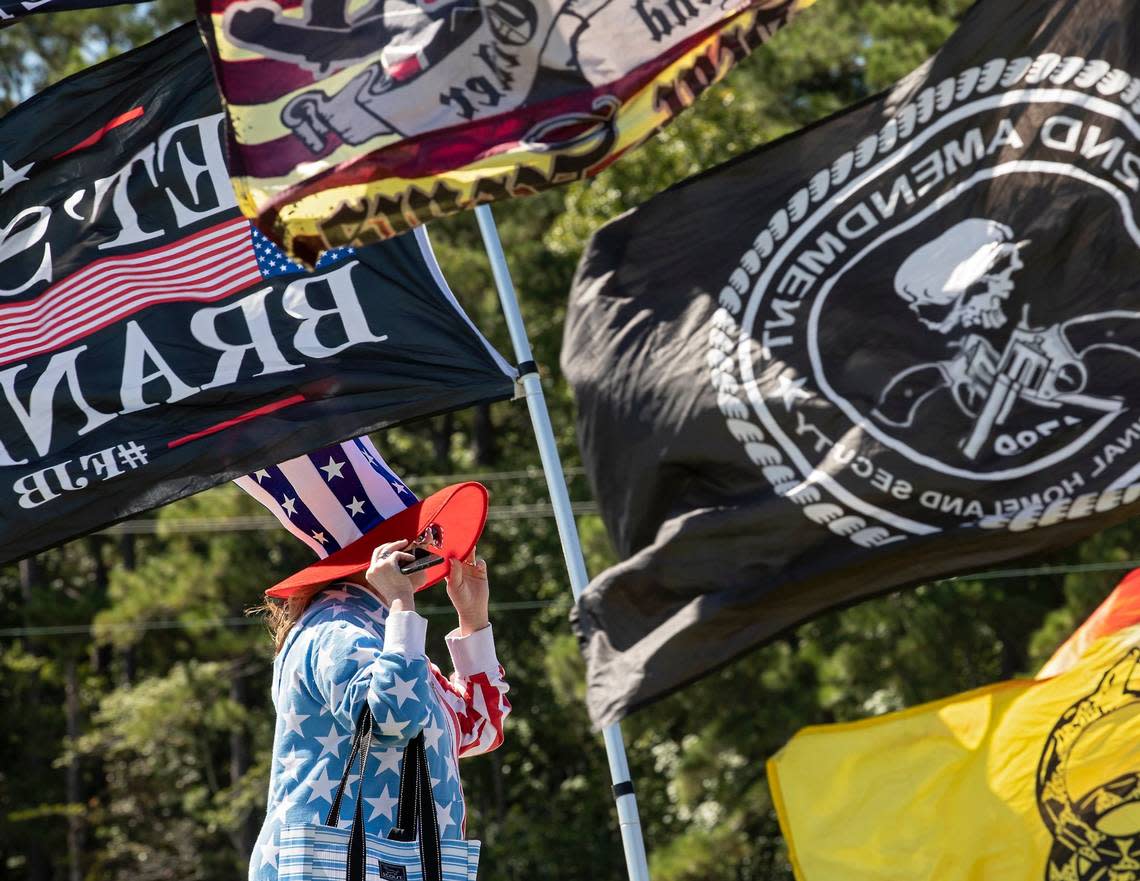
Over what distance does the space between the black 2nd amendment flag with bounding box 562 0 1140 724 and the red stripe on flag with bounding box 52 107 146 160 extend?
217 cm

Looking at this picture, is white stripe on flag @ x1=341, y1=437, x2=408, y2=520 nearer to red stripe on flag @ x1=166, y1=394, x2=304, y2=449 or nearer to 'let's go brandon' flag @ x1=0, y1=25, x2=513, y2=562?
'let's go brandon' flag @ x1=0, y1=25, x2=513, y2=562

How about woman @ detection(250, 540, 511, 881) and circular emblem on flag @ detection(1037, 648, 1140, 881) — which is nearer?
woman @ detection(250, 540, 511, 881)

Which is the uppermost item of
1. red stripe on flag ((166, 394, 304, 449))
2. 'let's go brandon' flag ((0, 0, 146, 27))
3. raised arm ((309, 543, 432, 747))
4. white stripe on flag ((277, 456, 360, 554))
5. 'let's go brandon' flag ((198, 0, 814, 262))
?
'let's go brandon' flag ((0, 0, 146, 27))

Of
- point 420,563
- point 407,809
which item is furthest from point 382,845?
point 420,563

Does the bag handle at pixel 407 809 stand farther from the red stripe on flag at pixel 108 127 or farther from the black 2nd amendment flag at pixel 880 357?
the red stripe on flag at pixel 108 127

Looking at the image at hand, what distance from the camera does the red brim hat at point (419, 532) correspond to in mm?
4699

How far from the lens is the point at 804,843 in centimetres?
596

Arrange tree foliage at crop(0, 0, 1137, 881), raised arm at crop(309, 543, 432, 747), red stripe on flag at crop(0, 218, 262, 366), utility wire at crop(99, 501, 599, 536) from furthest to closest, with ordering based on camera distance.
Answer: utility wire at crop(99, 501, 599, 536) < tree foliage at crop(0, 0, 1137, 881) < red stripe on flag at crop(0, 218, 262, 366) < raised arm at crop(309, 543, 432, 747)

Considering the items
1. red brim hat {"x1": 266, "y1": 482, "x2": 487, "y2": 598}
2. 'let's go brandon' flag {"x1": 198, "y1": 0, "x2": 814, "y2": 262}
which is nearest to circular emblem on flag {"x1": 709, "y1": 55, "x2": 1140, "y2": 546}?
'let's go brandon' flag {"x1": 198, "y1": 0, "x2": 814, "y2": 262}

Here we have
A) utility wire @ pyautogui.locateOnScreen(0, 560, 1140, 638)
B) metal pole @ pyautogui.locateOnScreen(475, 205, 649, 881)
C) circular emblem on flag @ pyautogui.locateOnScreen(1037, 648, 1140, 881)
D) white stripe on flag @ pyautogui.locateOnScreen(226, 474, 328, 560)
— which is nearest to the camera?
metal pole @ pyautogui.locateOnScreen(475, 205, 649, 881)

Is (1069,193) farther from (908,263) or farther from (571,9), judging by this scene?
(571,9)

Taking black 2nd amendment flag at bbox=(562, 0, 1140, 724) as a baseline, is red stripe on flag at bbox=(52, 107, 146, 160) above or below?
above

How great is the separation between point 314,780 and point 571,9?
1918 mm

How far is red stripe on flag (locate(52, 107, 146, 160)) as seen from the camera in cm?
577
